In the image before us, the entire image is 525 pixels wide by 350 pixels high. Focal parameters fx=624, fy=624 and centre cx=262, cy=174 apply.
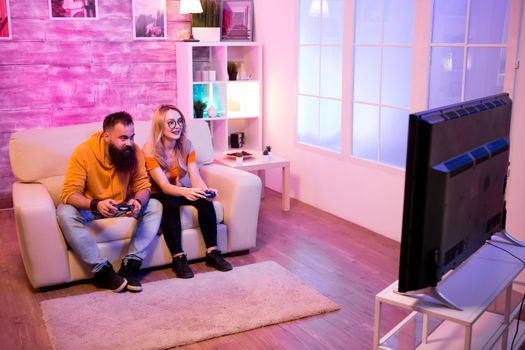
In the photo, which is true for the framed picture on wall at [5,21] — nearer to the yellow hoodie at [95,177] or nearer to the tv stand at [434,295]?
the yellow hoodie at [95,177]

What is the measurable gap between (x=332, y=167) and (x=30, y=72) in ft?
8.47

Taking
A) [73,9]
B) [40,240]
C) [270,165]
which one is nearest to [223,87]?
[270,165]

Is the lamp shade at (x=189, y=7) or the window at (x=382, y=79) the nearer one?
the window at (x=382, y=79)

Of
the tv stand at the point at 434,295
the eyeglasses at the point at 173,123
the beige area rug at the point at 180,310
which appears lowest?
the beige area rug at the point at 180,310

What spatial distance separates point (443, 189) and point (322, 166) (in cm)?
325

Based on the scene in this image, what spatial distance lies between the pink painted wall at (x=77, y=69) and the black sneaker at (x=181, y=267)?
7.19 ft

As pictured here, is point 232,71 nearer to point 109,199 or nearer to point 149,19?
point 149,19

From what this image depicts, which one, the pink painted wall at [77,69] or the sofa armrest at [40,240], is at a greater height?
the pink painted wall at [77,69]

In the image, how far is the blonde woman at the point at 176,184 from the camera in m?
3.66

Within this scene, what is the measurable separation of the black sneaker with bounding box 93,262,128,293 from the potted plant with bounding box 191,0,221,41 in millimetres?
2697

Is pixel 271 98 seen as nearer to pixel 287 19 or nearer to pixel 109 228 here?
pixel 287 19

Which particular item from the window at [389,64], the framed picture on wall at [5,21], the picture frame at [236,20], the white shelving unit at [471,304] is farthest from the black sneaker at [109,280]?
the picture frame at [236,20]

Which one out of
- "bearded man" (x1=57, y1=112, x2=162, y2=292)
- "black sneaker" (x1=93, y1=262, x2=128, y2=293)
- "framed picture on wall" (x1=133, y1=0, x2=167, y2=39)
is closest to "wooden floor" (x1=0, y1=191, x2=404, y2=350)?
"black sneaker" (x1=93, y1=262, x2=128, y2=293)

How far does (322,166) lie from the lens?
511 cm
